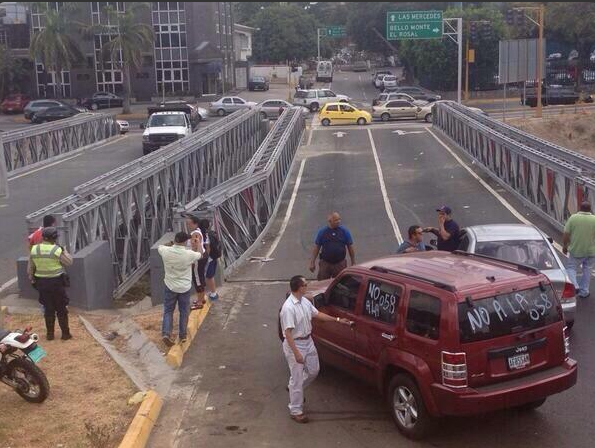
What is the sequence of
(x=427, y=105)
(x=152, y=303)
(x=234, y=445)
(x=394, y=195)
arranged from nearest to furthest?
(x=234, y=445) < (x=152, y=303) < (x=394, y=195) < (x=427, y=105)

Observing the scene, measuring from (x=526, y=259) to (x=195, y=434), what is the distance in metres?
5.26

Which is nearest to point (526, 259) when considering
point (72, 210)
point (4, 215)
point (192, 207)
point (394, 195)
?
point (192, 207)

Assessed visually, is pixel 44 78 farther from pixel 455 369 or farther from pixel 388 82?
pixel 455 369

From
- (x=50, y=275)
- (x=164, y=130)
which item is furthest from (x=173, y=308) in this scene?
(x=164, y=130)

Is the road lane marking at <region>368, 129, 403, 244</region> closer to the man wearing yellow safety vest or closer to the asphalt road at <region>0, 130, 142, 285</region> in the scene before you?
the asphalt road at <region>0, 130, 142, 285</region>

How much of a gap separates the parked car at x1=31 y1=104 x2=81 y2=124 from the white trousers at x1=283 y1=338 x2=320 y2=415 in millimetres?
49826

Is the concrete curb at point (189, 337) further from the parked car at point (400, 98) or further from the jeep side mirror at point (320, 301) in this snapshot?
the parked car at point (400, 98)

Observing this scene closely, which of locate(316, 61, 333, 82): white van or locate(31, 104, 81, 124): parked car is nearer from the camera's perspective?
locate(31, 104, 81, 124): parked car

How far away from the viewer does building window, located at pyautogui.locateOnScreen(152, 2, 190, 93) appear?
234 ft

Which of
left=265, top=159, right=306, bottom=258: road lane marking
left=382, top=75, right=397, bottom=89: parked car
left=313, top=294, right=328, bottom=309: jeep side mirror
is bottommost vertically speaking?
left=265, top=159, right=306, bottom=258: road lane marking

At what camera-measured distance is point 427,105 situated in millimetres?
49688

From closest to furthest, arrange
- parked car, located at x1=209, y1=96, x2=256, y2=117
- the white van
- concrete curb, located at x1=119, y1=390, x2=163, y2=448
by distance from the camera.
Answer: concrete curb, located at x1=119, y1=390, x2=163, y2=448, parked car, located at x1=209, y1=96, x2=256, y2=117, the white van

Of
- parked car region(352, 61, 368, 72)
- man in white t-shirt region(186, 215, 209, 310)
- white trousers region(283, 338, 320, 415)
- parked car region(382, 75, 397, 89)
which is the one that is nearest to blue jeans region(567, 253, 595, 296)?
man in white t-shirt region(186, 215, 209, 310)

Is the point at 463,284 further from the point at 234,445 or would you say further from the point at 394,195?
the point at 394,195
